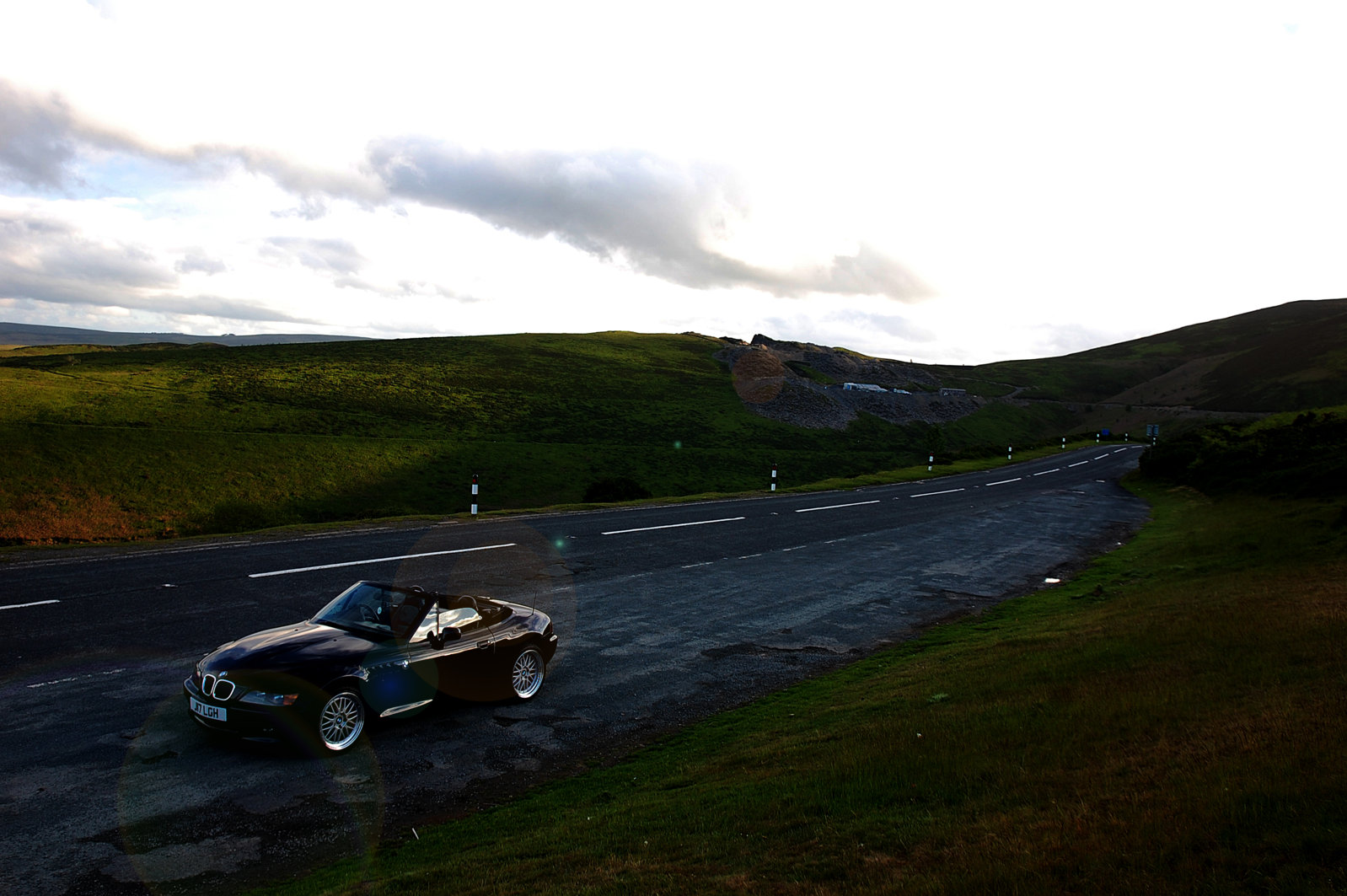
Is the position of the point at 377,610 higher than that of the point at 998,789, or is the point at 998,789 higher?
the point at 998,789

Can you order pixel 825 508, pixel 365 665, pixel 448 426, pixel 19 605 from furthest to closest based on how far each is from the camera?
pixel 448 426 → pixel 825 508 → pixel 19 605 → pixel 365 665

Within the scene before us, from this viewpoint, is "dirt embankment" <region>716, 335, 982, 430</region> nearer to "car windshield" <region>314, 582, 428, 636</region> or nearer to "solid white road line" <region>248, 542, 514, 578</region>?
"solid white road line" <region>248, 542, 514, 578</region>

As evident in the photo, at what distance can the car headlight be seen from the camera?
7.43 m

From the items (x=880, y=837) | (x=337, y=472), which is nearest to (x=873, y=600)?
(x=880, y=837)

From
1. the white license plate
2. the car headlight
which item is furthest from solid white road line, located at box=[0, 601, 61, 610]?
the car headlight

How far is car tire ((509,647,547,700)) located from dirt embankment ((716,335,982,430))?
7809 centimetres

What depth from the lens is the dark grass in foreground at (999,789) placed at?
3883mm

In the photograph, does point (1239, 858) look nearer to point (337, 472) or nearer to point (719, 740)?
point (719, 740)

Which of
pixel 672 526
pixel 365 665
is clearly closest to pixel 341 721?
pixel 365 665

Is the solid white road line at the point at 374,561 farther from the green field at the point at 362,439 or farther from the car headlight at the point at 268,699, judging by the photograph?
the green field at the point at 362,439

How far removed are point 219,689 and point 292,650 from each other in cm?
72

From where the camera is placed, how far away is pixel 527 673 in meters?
9.89

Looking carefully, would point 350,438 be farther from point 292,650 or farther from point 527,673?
point 292,650

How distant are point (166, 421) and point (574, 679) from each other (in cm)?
4935
